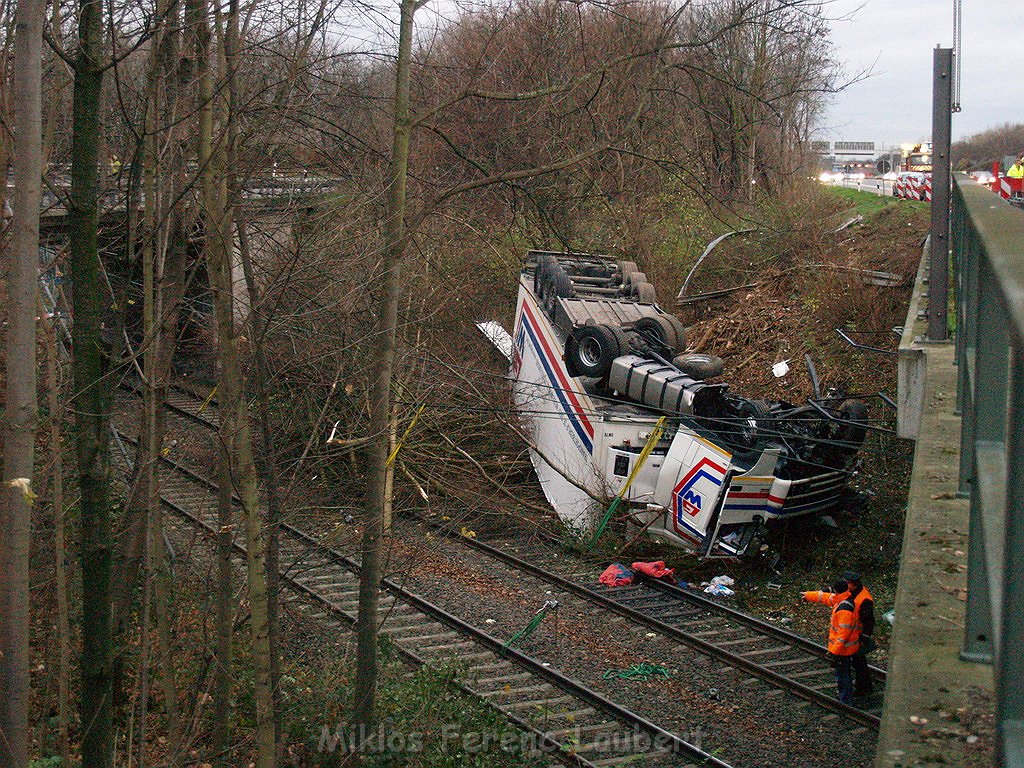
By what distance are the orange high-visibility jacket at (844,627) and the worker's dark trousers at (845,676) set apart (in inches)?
4.3

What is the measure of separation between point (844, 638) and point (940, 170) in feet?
16.4

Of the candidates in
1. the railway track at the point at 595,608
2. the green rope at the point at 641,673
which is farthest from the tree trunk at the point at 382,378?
the green rope at the point at 641,673

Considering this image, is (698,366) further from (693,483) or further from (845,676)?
(845,676)

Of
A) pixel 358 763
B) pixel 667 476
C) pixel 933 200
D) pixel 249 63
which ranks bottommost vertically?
pixel 358 763

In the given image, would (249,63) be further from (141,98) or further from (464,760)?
(464,760)

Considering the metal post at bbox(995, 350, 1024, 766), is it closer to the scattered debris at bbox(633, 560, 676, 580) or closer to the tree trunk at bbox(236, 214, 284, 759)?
the tree trunk at bbox(236, 214, 284, 759)

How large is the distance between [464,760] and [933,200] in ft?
24.4

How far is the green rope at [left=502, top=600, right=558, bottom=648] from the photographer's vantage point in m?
12.3

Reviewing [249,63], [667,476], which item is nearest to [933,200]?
[667,476]

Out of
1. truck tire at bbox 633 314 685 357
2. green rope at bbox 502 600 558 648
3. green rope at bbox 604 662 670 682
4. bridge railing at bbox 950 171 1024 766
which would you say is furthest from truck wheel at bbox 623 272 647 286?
bridge railing at bbox 950 171 1024 766

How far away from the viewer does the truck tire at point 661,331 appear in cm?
1720

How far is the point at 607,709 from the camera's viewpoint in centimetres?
1052

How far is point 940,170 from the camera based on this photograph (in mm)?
10344

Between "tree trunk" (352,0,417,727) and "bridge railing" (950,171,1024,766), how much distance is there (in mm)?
6552
